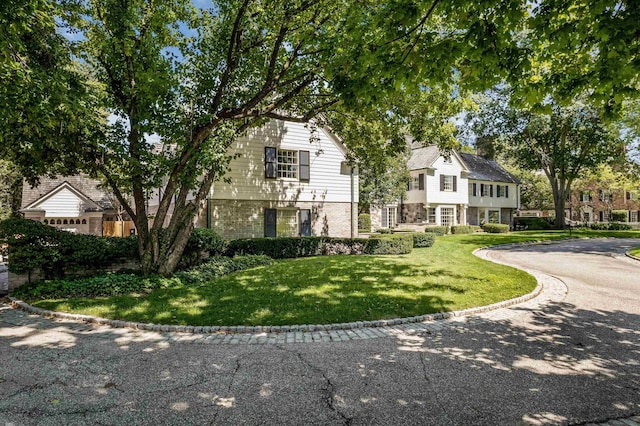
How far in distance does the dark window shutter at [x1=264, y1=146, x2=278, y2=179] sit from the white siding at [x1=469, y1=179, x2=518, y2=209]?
3051 centimetres

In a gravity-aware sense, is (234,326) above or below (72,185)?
below

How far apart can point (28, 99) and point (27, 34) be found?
3077 mm

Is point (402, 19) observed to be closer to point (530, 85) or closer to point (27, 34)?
point (530, 85)

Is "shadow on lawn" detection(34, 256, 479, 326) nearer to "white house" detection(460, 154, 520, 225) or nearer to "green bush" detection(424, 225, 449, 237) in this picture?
"green bush" detection(424, 225, 449, 237)

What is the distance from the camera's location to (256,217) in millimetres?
19031

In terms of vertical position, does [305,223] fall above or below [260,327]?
above

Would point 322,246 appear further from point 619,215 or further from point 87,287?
point 619,215

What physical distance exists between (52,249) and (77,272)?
1052 millimetres

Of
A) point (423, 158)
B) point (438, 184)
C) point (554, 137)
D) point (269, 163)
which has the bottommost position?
point (269, 163)

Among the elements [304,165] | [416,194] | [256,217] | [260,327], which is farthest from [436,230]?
[260,327]

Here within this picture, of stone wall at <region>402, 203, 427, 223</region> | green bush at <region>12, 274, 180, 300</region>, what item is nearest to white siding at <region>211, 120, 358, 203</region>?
green bush at <region>12, 274, 180, 300</region>

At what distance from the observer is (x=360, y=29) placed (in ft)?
19.2

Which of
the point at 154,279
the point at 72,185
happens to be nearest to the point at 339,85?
the point at 154,279

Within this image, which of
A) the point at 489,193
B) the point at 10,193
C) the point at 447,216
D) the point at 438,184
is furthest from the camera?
the point at 489,193
